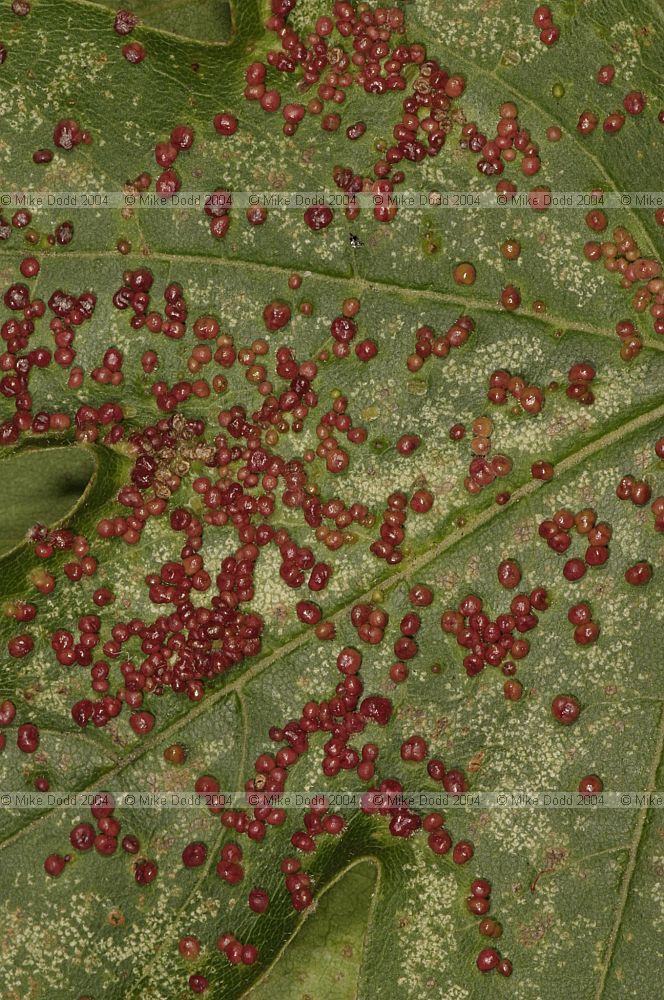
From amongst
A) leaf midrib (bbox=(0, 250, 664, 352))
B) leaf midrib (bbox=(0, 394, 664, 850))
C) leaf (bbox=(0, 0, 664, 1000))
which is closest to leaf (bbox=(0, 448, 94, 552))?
leaf (bbox=(0, 0, 664, 1000))

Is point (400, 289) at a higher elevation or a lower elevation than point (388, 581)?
higher

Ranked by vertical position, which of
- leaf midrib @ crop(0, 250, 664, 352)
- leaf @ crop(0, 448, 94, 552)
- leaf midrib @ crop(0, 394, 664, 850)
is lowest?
leaf @ crop(0, 448, 94, 552)

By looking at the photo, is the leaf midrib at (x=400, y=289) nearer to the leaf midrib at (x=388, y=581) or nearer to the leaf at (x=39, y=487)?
the leaf midrib at (x=388, y=581)

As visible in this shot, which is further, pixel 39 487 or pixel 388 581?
pixel 39 487

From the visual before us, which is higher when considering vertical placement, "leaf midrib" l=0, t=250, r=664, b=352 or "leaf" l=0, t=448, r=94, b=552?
"leaf midrib" l=0, t=250, r=664, b=352

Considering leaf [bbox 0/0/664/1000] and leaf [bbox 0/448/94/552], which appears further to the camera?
leaf [bbox 0/448/94/552]

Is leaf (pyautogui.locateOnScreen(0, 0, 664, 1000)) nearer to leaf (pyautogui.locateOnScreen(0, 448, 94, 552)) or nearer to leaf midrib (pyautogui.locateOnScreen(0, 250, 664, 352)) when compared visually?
leaf midrib (pyautogui.locateOnScreen(0, 250, 664, 352))

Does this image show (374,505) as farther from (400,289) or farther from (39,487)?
(39,487)

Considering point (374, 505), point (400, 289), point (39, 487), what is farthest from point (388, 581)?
point (39, 487)

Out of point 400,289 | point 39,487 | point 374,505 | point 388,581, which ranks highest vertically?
point 400,289

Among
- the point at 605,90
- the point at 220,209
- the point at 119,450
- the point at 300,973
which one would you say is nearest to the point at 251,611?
the point at 119,450
